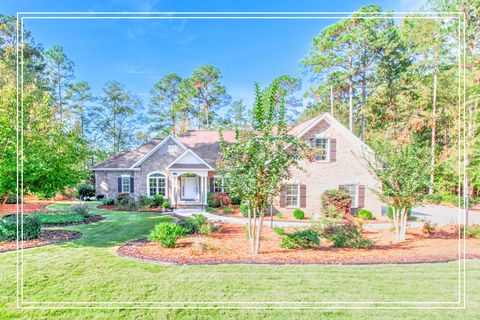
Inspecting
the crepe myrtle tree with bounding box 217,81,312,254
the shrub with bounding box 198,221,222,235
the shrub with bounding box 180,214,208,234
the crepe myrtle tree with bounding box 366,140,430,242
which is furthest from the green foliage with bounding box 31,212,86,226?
the crepe myrtle tree with bounding box 366,140,430,242

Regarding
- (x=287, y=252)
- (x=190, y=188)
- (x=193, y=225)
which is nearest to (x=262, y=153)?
(x=287, y=252)

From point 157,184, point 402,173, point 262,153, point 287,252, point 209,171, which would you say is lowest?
point 287,252

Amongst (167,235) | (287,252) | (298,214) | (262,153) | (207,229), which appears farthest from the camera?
(298,214)

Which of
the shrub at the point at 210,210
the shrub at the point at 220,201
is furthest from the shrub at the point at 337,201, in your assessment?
the shrub at the point at 210,210

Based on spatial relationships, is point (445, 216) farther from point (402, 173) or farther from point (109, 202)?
point (109, 202)

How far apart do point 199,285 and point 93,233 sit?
5.86m

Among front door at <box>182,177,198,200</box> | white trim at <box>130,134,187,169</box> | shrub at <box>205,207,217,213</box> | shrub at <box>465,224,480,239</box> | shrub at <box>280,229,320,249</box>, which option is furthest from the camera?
front door at <box>182,177,198,200</box>

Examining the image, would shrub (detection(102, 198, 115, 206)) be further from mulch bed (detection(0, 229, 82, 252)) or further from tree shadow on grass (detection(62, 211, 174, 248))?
mulch bed (detection(0, 229, 82, 252))

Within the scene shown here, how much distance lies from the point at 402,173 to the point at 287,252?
478cm

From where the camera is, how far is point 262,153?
5.67 meters

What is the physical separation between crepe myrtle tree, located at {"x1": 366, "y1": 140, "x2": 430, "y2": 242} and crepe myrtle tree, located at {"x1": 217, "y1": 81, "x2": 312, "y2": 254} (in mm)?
3724

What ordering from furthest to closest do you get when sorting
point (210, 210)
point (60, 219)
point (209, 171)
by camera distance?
1. point (209, 171)
2. point (210, 210)
3. point (60, 219)

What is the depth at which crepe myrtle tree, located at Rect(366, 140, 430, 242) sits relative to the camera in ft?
23.9

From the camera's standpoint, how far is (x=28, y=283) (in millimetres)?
4164
